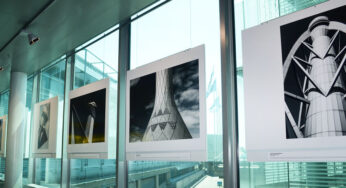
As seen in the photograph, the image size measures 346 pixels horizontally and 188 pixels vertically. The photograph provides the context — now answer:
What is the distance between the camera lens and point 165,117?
4215mm

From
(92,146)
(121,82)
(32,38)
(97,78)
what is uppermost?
(32,38)

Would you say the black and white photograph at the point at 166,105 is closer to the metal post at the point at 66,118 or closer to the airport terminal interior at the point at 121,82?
the airport terminal interior at the point at 121,82

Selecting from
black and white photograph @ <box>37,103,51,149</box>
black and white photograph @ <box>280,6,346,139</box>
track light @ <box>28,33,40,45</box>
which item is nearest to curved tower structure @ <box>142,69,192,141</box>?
black and white photograph @ <box>280,6,346,139</box>

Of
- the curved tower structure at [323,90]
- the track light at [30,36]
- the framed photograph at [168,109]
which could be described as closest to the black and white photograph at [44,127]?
the track light at [30,36]

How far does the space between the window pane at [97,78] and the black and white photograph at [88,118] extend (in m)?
0.20

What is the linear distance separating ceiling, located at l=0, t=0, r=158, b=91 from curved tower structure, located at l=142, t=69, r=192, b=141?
1.28 meters

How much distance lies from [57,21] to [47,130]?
2.93 m

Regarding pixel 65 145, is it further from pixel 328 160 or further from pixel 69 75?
pixel 328 160

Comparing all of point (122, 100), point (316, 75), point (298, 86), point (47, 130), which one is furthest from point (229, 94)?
point (47, 130)

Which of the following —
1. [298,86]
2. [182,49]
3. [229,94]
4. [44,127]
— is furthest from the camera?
[44,127]

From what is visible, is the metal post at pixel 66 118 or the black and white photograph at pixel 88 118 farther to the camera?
the metal post at pixel 66 118

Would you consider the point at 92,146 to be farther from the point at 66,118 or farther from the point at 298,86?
the point at 298,86

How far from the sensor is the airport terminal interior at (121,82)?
340 centimetres

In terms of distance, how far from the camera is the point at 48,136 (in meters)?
7.14
